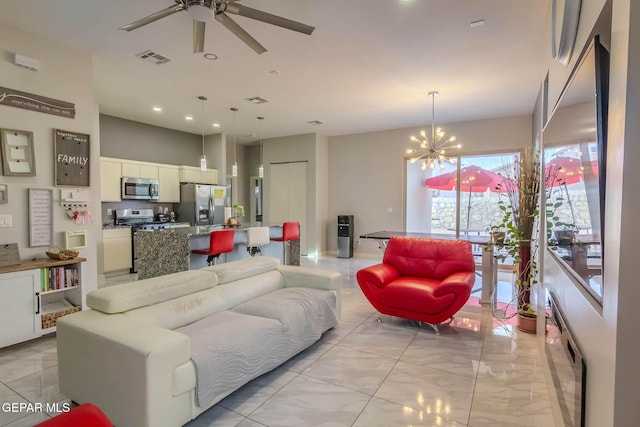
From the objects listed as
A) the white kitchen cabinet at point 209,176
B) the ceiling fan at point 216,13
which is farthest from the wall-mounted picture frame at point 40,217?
the white kitchen cabinet at point 209,176

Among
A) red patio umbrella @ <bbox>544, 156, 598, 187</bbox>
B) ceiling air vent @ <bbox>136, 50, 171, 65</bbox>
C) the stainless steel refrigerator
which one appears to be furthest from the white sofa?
the stainless steel refrigerator

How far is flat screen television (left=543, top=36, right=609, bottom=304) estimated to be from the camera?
113 centimetres

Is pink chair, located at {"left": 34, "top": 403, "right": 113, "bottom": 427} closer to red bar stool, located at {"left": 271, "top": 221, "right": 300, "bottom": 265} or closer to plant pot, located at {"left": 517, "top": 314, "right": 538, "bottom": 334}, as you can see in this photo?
plant pot, located at {"left": 517, "top": 314, "right": 538, "bottom": 334}

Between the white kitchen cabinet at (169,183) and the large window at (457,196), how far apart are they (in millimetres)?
5088

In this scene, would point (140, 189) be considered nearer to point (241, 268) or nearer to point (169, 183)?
point (169, 183)

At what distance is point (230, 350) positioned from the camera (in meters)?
2.09

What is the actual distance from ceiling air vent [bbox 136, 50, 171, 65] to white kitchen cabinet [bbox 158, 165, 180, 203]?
336 centimetres

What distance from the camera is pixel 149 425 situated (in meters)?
1.68

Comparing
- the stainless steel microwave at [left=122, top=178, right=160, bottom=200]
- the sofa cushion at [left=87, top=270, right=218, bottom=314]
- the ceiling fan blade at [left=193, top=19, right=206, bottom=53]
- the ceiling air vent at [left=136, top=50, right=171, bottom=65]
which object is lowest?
the sofa cushion at [left=87, top=270, right=218, bottom=314]

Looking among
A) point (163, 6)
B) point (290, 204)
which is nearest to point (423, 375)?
point (163, 6)

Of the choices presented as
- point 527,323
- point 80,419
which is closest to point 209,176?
point 527,323

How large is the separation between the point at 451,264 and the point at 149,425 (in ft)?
10.3

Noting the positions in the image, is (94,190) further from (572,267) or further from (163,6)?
(572,267)

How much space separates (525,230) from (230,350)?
3.20 meters
